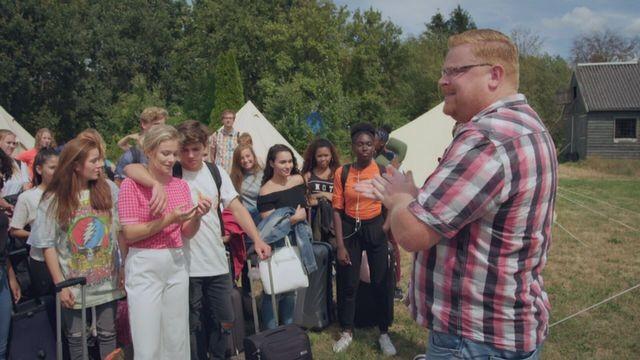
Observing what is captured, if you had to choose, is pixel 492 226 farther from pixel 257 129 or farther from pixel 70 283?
pixel 257 129

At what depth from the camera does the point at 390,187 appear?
1.88m

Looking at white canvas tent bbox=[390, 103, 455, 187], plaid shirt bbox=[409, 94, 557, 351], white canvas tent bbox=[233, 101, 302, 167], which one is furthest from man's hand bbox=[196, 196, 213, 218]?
white canvas tent bbox=[233, 101, 302, 167]

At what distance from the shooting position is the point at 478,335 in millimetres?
1790

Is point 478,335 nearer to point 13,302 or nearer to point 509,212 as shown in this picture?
point 509,212

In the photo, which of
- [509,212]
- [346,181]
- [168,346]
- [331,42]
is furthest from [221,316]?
[331,42]

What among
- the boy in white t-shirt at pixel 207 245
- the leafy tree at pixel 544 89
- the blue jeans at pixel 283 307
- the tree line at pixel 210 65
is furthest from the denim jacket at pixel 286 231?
the leafy tree at pixel 544 89

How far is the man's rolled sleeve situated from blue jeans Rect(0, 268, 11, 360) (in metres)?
2.92

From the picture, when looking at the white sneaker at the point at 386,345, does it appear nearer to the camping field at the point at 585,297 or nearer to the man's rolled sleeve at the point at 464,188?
the camping field at the point at 585,297

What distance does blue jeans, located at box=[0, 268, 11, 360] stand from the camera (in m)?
3.26

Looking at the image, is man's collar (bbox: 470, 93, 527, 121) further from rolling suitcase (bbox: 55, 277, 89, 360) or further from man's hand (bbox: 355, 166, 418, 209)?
rolling suitcase (bbox: 55, 277, 89, 360)

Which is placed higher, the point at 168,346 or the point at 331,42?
the point at 331,42

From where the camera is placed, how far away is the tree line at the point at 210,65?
2505 centimetres

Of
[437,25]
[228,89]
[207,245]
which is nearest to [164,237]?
[207,245]

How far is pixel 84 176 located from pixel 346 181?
2155mm
